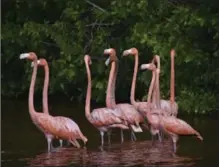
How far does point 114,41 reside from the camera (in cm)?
1529

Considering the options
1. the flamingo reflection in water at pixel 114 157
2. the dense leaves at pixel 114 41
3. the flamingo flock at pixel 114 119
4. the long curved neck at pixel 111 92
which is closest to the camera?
the flamingo reflection in water at pixel 114 157

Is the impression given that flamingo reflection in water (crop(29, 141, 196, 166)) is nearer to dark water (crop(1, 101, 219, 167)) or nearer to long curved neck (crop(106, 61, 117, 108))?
dark water (crop(1, 101, 219, 167))

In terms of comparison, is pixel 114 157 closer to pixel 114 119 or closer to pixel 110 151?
pixel 110 151

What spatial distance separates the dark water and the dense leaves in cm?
149

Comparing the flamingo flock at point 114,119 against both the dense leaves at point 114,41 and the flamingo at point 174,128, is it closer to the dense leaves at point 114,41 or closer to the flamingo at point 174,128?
the flamingo at point 174,128

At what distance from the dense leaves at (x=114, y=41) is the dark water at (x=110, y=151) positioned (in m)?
1.49

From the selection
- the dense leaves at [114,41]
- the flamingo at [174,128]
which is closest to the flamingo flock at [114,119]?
the flamingo at [174,128]

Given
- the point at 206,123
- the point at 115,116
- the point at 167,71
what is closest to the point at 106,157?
the point at 115,116

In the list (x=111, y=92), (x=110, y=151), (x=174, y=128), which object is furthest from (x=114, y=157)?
(x=111, y=92)

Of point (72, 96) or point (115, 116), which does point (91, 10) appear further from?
point (115, 116)

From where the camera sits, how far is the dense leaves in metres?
13.7

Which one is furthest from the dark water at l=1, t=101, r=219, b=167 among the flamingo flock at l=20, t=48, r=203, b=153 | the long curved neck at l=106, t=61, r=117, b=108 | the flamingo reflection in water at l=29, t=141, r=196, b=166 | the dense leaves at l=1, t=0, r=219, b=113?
the dense leaves at l=1, t=0, r=219, b=113

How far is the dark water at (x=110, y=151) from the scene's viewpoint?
914 cm

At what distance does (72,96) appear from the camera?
16.6 metres
